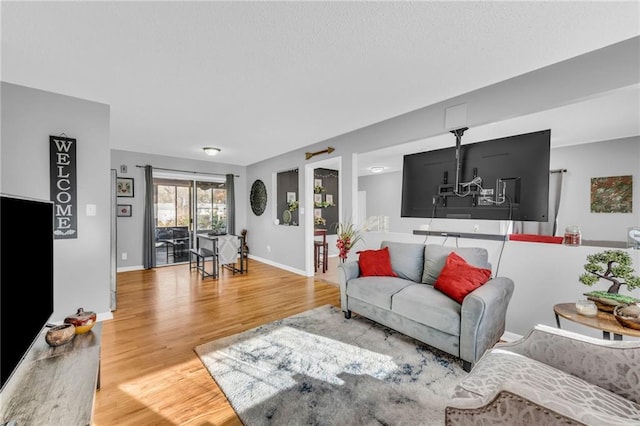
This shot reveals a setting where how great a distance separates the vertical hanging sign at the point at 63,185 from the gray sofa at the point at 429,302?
297 cm

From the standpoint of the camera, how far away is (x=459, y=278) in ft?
7.85

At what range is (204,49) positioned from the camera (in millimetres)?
2020

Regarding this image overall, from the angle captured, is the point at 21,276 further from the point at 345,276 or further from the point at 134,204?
the point at 134,204

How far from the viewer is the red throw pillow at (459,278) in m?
2.30

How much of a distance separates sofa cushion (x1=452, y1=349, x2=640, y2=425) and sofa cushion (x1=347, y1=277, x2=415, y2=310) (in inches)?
48.9

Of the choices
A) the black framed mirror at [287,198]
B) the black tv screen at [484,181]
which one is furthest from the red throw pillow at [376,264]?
the black framed mirror at [287,198]

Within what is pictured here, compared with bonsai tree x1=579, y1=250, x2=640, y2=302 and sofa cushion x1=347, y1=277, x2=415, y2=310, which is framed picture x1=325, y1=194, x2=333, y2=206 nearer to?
sofa cushion x1=347, y1=277, x2=415, y2=310

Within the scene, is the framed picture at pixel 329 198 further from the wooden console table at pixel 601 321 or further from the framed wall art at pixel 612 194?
the wooden console table at pixel 601 321

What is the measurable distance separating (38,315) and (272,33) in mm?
2100

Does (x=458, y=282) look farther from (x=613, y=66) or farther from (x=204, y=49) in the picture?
(x=204, y=49)

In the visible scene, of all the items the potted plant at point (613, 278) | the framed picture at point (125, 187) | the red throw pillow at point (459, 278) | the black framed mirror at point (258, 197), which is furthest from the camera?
the black framed mirror at point (258, 197)

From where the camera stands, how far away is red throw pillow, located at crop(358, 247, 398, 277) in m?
3.08

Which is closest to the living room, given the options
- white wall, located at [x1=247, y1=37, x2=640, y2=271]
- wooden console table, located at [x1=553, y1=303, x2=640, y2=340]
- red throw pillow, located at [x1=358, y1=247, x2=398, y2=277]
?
white wall, located at [x1=247, y1=37, x2=640, y2=271]

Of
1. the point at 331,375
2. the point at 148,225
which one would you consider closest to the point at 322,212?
the point at 148,225
